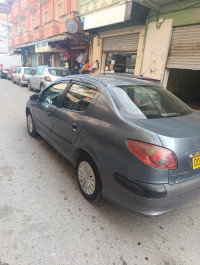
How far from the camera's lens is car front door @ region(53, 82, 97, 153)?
2.46 meters

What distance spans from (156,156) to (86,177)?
3.68 feet

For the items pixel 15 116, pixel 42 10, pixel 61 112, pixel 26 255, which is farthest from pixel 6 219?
pixel 42 10

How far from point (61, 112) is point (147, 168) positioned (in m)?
1.75

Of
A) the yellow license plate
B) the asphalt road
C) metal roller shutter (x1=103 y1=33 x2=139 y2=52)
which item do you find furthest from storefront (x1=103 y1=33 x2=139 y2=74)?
the yellow license plate

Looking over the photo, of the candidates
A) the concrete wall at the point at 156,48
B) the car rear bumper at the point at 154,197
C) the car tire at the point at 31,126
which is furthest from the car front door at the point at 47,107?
the concrete wall at the point at 156,48

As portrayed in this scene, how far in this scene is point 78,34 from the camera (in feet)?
40.4

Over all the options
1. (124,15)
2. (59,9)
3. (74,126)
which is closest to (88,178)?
(74,126)

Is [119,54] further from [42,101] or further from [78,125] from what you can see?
[78,125]

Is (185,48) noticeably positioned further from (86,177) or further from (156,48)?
(86,177)

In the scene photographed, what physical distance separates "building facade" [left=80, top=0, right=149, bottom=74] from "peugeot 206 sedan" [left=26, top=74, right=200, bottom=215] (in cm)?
673

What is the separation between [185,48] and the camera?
679 centimetres

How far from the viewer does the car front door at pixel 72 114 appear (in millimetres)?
2455

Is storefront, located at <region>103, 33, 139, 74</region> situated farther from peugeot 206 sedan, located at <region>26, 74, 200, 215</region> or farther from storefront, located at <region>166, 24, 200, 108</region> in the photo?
peugeot 206 sedan, located at <region>26, 74, 200, 215</region>

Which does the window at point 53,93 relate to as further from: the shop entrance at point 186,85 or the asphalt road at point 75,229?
the shop entrance at point 186,85
